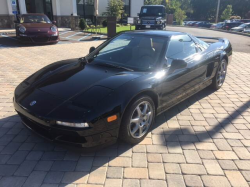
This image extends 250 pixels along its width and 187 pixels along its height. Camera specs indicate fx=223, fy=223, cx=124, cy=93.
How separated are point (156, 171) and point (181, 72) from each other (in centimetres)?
173

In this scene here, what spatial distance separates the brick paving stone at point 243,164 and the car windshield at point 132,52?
167 centimetres

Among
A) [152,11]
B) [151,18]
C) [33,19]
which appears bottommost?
[33,19]

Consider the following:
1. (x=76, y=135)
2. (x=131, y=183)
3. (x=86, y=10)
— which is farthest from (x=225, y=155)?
(x=86, y=10)

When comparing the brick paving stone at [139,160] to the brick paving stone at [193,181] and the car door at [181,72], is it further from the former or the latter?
the car door at [181,72]

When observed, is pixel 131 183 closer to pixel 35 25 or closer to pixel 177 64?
pixel 177 64

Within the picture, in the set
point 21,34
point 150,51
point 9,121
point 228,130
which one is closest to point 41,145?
point 9,121

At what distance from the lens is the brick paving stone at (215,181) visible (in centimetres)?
238

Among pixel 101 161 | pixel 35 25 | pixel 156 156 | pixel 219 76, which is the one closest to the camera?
pixel 101 161

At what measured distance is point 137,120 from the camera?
2.92 m

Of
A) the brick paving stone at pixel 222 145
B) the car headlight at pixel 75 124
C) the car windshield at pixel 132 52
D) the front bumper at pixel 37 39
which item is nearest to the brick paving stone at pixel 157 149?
the brick paving stone at pixel 222 145

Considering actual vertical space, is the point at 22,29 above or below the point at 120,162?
above

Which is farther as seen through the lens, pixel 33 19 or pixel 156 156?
pixel 33 19

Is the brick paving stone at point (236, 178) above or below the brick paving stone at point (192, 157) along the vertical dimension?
below

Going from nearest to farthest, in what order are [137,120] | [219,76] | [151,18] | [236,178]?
1. [236,178]
2. [137,120]
3. [219,76]
4. [151,18]
